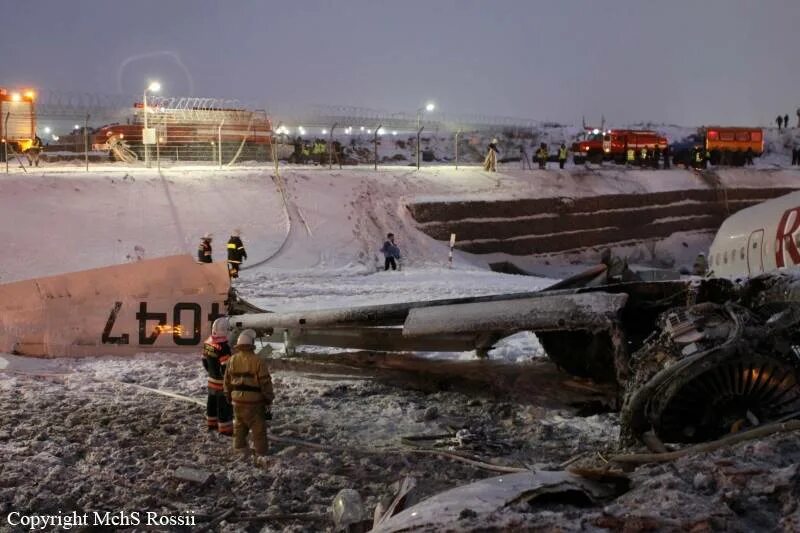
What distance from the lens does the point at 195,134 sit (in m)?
31.9

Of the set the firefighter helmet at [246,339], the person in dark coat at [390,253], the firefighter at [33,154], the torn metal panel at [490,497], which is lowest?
the person in dark coat at [390,253]

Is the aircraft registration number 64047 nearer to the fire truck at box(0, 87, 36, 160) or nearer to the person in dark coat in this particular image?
the person in dark coat

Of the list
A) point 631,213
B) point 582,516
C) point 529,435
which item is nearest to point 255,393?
point 529,435

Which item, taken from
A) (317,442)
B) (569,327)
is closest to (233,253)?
(317,442)

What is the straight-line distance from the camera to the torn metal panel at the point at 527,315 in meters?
8.52

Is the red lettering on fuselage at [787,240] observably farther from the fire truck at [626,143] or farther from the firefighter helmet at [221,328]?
the fire truck at [626,143]

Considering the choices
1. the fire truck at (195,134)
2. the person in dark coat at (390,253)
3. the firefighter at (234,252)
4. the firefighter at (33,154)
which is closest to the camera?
the firefighter at (234,252)

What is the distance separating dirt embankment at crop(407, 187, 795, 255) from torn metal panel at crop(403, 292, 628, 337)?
2016cm

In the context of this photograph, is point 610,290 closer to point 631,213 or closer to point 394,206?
point 394,206

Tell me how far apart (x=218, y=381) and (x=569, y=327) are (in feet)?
12.3

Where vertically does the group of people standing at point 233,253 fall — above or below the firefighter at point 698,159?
below

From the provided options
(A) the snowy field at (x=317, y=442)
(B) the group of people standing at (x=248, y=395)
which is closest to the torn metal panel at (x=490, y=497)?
(A) the snowy field at (x=317, y=442)

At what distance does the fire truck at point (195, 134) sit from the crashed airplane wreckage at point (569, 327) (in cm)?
1811

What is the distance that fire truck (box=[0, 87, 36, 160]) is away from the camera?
30.4 metres
